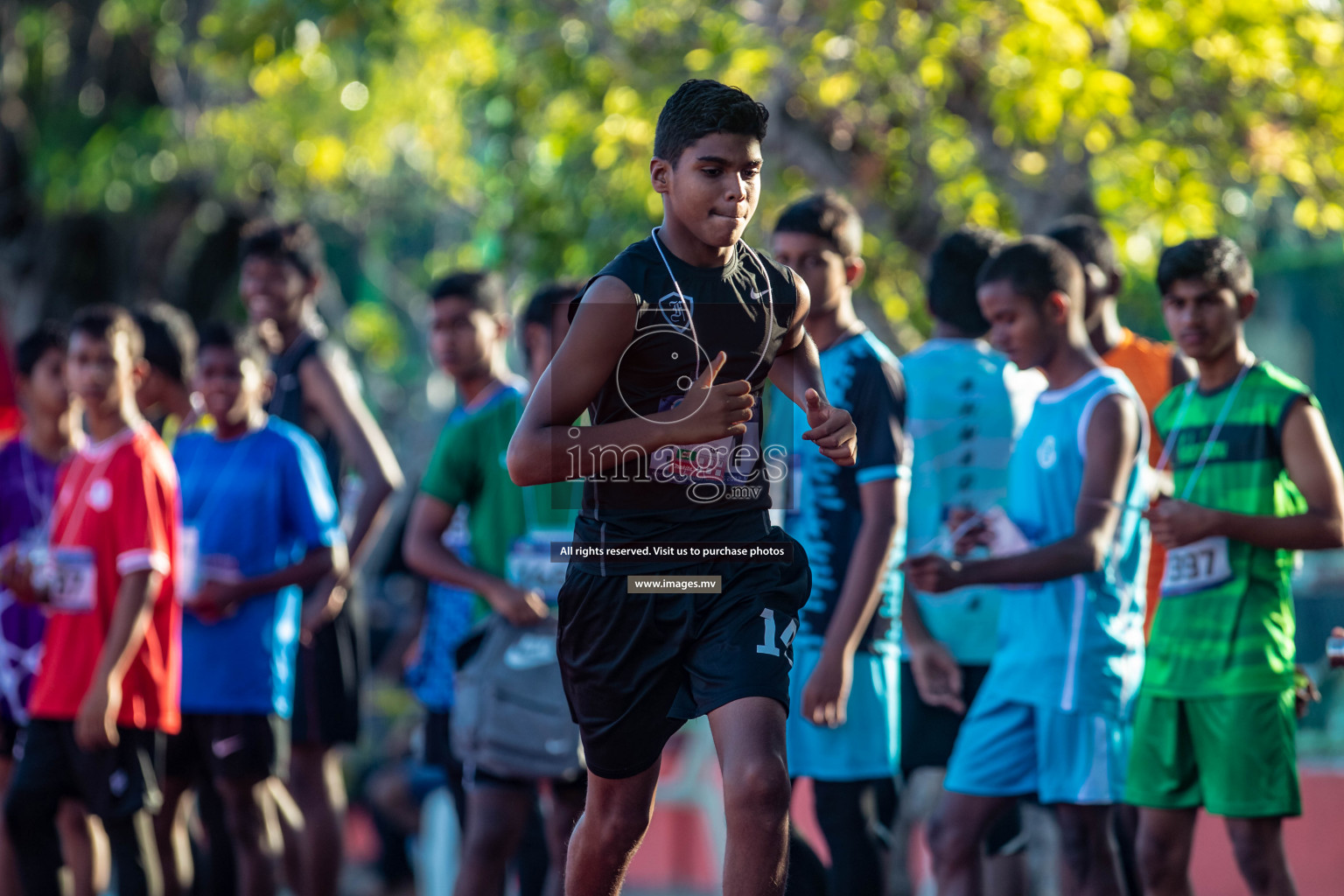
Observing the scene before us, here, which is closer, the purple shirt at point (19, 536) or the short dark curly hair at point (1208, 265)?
the short dark curly hair at point (1208, 265)

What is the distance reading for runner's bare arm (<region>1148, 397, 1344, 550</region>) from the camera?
4184 millimetres

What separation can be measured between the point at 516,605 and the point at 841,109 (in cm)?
452

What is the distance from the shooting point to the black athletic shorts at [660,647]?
324 cm

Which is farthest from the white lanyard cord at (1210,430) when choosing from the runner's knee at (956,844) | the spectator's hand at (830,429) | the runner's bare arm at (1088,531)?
the spectator's hand at (830,429)

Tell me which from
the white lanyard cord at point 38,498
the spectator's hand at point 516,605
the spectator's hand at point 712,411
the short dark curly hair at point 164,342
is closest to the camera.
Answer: the spectator's hand at point 712,411

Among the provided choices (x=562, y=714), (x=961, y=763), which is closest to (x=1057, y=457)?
(x=961, y=763)

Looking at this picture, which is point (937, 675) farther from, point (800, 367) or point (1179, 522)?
point (800, 367)

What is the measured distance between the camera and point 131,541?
17.6 feet

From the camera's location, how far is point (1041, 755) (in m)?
4.50

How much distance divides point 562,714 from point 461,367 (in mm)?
1526

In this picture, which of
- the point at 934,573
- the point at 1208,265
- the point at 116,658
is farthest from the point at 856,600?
the point at 116,658

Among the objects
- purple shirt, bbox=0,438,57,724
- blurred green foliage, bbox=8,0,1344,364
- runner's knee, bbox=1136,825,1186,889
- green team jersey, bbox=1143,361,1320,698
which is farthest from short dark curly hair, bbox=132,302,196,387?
runner's knee, bbox=1136,825,1186,889

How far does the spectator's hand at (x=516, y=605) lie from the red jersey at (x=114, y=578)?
127 cm

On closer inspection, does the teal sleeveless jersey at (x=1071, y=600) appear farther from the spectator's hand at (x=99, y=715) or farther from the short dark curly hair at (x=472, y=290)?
the spectator's hand at (x=99, y=715)
